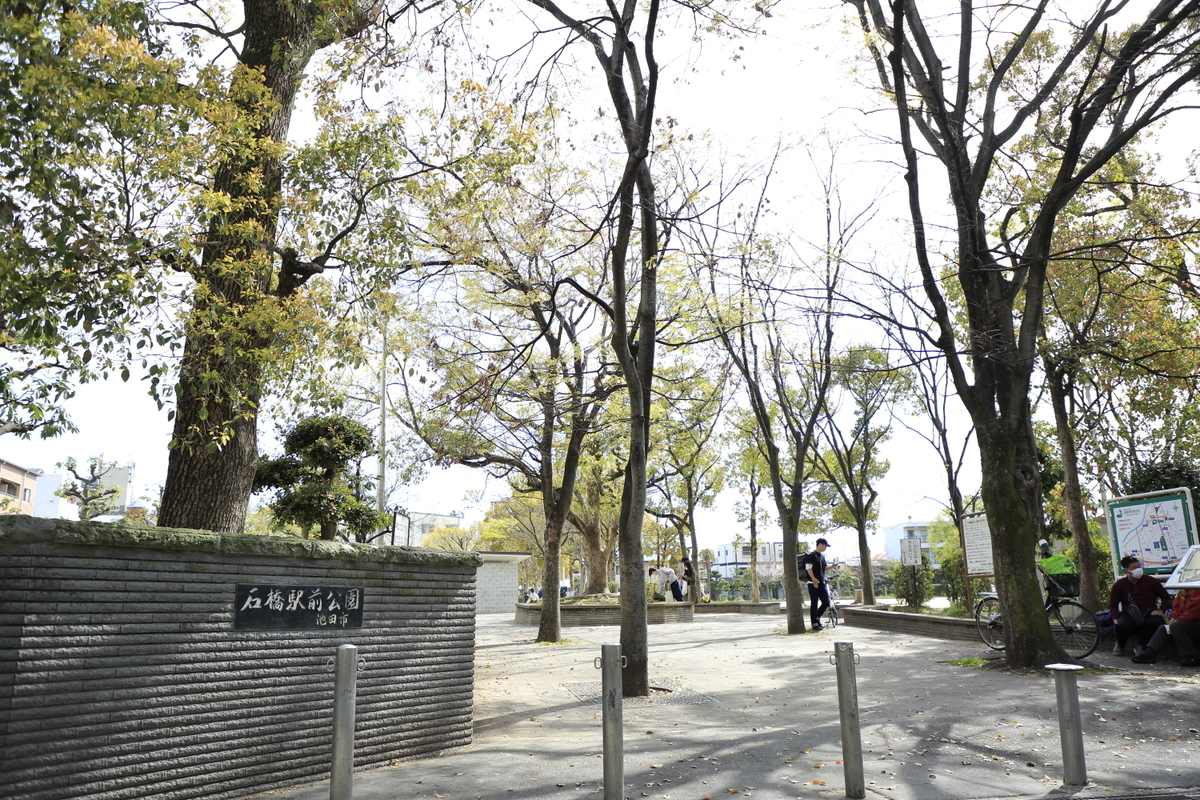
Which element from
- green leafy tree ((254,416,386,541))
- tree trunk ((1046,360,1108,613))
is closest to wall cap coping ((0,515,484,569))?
green leafy tree ((254,416,386,541))

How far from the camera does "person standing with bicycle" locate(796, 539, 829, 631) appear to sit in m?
16.5

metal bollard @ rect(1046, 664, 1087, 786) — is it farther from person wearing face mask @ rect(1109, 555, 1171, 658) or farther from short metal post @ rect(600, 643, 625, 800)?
person wearing face mask @ rect(1109, 555, 1171, 658)

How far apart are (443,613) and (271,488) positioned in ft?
36.8

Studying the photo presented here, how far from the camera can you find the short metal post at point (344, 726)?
493cm

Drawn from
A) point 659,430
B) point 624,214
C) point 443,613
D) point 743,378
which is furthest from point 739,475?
point 443,613

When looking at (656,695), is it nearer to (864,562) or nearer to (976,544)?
(976,544)

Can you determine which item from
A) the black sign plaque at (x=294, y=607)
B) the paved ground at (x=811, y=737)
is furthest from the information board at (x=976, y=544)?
the black sign plaque at (x=294, y=607)

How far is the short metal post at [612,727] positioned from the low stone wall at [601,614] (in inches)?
661

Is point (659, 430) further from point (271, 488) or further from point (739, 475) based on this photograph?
point (739, 475)

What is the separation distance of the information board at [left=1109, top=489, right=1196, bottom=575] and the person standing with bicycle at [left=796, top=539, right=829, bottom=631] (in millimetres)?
4946

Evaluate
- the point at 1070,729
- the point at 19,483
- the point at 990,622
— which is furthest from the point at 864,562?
the point at 19,483

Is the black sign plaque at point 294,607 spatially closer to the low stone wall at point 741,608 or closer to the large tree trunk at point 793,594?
the large tree trunk at point 793,594

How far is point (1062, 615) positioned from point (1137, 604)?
946 millimetres

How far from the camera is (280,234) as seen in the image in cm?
895
